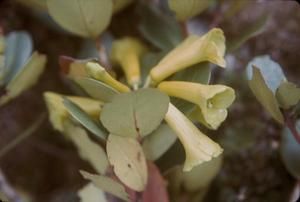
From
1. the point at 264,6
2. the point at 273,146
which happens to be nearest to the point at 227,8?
the point at 264,6

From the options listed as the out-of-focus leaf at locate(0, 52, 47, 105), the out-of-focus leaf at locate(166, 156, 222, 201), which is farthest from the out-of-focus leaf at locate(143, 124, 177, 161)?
the out-of-focus leaf at locate(0, 52, 47, 105)

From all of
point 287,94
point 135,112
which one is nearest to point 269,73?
point 287,94

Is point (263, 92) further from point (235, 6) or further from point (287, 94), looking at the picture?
point (235, 6)

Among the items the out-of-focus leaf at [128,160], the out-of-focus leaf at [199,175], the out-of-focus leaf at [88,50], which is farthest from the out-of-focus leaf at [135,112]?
the out-of-focus leaf at [88,50]

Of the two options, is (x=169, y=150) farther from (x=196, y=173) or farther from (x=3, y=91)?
(x=3, y=91)

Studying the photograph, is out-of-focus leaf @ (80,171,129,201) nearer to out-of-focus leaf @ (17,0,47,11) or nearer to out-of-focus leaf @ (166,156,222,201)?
out-of-focus leaf @ (166,156,222,201)

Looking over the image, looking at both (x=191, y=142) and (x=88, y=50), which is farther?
(x=88, y=50)

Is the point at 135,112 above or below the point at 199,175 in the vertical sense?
above
